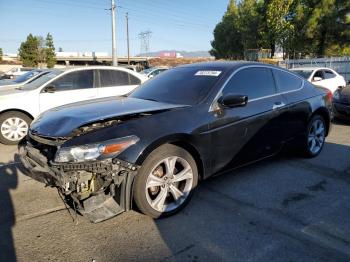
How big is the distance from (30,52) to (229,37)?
32.3 m

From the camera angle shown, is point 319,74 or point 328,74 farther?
point 328,74

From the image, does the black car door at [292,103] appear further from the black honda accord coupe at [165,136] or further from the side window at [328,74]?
the side window at [328,74]

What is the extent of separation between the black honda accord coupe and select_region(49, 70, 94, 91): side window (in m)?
→ 3.32

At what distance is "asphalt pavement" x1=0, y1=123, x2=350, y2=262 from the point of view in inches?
116

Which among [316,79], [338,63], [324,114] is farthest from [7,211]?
[338,63]

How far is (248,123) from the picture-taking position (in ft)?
14.0

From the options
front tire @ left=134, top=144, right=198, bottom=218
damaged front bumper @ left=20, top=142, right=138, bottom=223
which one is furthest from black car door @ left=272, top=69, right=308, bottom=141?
damaged front bumper @ left=20, top=142, right=138, bottom=223

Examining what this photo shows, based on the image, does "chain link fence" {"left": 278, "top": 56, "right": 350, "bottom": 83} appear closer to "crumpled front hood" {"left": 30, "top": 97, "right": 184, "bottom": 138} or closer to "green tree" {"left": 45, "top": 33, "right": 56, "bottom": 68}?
"crumpled front hood" {"left": 30, "top": 97, "right": 184, "bottom": 138}

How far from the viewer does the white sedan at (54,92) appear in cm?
709

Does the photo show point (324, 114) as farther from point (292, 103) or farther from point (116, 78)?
point (116, 78)

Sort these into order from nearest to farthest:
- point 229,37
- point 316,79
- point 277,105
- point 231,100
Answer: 1. point 231,100
2. point 277,105
3. point 316,79
4. point 229,37

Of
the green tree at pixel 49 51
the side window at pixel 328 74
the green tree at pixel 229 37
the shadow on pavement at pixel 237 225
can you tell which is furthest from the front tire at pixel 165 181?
the green tree at pixel 49 51

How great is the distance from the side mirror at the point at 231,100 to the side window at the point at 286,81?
120 cm

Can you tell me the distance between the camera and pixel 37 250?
9.92 feet
